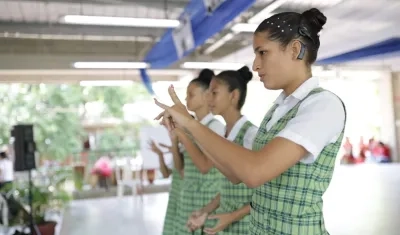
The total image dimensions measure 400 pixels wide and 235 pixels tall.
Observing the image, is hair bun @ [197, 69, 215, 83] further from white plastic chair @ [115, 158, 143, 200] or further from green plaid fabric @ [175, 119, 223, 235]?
white plastic chair @ [115, 158, 143, 200]

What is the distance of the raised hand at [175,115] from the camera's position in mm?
940

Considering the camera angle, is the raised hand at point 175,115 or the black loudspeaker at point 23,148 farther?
the black loudspeaker at point 23,148

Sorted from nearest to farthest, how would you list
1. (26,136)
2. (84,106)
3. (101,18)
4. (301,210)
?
1. (301,210)
2. (101,18)
3. (26,136)
4. (84,106)

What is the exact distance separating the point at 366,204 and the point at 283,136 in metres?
5.81

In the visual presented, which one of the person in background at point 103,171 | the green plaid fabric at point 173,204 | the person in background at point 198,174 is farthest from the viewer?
the person in background at point 103,171

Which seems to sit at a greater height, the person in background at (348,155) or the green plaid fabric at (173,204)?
the green plaid fabric at (173,204)

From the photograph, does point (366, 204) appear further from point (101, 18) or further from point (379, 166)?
point (379, 166)

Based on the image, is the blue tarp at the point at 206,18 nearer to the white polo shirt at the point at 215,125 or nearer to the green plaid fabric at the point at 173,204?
the white polo shirt at the point at 215,125

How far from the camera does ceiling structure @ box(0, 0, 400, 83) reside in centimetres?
432

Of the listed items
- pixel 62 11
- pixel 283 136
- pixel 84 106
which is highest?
pixel 62 11

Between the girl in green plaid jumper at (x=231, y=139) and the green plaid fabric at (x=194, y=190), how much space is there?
101 mm

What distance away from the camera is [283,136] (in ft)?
2.99

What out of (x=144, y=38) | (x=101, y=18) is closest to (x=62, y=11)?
(x=144, y=38)

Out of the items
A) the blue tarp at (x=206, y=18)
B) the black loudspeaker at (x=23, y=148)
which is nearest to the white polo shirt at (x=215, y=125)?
the blue tarp at (x=206, y=18)
